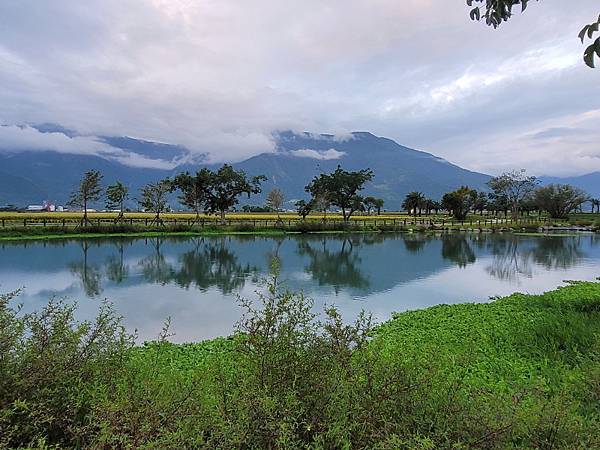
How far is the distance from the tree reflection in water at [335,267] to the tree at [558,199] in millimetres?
56040

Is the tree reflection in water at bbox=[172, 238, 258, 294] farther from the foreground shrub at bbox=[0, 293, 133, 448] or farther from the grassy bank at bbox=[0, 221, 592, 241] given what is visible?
the grassy bank at bbox=[0, 221, 592, 241]

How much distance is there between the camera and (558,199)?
225 ft

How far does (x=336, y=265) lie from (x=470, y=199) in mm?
66763

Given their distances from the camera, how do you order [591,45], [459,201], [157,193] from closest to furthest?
[591,45]
[157,193]
[459,201]

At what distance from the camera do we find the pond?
11.1m

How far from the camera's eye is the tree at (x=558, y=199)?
6894 cm

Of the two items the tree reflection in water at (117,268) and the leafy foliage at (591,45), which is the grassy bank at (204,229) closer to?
the tree reflection in water at (117,268)

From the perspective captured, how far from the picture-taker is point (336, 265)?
20.2 m

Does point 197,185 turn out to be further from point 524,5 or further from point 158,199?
point 524,5

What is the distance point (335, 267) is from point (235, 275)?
5.02m

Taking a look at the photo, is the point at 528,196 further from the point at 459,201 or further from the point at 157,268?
the point at 157,268

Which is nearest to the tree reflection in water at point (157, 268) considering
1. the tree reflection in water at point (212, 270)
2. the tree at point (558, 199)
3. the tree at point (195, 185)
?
the tree reflection in water at point (212, 270)

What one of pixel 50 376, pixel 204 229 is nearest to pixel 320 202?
pixel 204 229

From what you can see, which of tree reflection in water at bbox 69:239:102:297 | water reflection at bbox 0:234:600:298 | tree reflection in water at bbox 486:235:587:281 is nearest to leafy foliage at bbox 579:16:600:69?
water reflection at bbox 0:234:600:298
